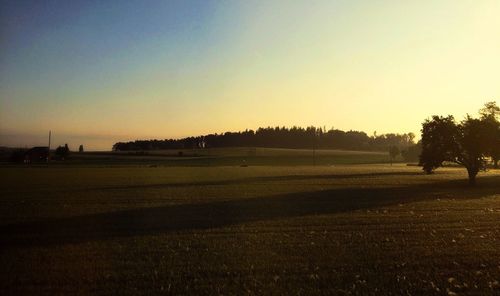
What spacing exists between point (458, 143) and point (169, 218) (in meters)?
41.8

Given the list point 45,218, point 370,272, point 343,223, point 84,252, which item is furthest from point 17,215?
point 370,272

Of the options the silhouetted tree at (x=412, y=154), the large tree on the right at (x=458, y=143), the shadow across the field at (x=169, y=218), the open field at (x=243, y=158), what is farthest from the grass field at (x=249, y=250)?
the silhouetted tree at (x=412, y=154)

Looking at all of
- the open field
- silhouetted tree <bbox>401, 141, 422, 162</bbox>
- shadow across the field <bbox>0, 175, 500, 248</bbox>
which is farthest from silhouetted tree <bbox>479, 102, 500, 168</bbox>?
silhouetted tree <bbox>401, 141, 422, 162</bbox>

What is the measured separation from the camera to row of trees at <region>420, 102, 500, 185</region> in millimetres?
54281

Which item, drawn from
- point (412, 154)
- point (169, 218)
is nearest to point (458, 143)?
point (169, 218)

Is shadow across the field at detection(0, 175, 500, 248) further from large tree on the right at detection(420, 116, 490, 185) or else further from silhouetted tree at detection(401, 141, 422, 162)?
silhouetted tree at detection(401, 141, 422, 162)

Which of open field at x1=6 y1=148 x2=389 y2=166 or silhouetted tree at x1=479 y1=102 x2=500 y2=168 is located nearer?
silhouetted tree at x1=479 y1=102 x2=500 y2=168

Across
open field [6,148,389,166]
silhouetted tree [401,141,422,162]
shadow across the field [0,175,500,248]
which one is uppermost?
silhouetted tree [401,141,422,162]

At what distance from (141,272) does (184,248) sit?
3.43 meters

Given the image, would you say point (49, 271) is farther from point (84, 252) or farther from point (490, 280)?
point (490, 280)

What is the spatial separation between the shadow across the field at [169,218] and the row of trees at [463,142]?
913 inches

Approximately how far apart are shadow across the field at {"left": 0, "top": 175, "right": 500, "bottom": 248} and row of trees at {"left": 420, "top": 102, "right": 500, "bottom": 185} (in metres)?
23.2

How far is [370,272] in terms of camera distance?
12.6 m

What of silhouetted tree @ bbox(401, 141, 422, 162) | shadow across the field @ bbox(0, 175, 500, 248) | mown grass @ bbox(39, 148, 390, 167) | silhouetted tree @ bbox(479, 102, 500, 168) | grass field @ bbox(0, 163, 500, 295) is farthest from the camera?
silhouetted tree @ bbox(401, 141, 422, 162)
